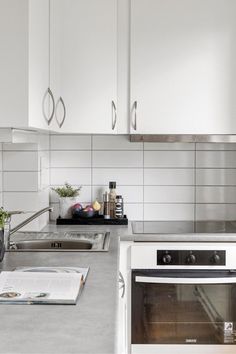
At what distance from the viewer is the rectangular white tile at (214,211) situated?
128 inches

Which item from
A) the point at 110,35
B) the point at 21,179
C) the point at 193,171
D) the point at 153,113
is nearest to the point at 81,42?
the point at 110,35

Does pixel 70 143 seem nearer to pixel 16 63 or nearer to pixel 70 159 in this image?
pixel 70 159

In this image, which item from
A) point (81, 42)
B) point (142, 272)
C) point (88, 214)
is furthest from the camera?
point (88, 214)

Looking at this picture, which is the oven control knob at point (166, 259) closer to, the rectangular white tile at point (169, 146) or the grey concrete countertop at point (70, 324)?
the grey concrete countertop at point (70, 324)

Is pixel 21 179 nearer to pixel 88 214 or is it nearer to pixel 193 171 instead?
pixel 88 214

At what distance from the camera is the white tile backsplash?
3.23 m

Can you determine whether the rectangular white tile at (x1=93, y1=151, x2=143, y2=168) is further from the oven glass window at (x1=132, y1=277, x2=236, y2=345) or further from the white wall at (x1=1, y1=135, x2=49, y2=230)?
the oven glass window at (x1=132, y1=277, x2=236, y2=345)

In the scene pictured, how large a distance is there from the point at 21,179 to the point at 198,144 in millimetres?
1098

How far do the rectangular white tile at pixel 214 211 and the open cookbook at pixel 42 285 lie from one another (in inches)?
56.4

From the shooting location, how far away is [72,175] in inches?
Result: 128

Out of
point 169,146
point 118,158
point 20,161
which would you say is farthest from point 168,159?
point 20,161

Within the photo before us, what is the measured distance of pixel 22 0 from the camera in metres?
2.05

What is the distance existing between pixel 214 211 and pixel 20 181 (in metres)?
1.20

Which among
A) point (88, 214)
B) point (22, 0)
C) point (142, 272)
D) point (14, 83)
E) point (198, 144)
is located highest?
point (22, 0)
